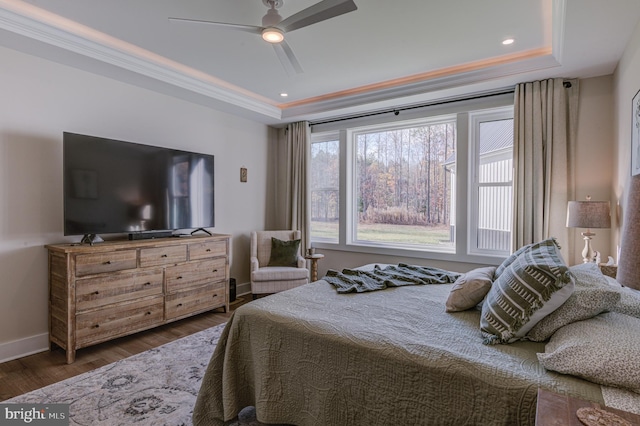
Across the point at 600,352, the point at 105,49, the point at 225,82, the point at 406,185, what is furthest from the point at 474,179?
the point at 105,49

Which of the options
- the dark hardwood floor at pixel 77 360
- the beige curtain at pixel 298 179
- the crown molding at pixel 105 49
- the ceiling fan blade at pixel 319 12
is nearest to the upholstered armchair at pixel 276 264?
the beige curtain at pixel 298 179

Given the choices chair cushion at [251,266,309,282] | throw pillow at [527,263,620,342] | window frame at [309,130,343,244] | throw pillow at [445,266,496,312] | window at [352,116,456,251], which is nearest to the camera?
throw pillow at [527,263,620,342]

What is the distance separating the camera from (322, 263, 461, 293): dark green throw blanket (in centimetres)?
238

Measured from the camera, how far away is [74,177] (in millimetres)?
2850

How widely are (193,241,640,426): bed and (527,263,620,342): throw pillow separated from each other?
2.7 inches

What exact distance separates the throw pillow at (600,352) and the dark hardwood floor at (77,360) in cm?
308

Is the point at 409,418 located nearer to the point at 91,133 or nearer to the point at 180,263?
the point at 180,263

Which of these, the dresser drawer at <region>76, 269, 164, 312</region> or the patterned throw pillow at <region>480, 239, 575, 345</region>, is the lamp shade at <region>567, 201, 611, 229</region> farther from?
the dresser drawer at <region>76, 269, 164, 312</region>

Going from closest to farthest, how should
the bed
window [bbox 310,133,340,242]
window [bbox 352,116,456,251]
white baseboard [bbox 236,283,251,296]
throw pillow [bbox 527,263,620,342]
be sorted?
the bed
throw pillow [bbox 527,263,620,342]
window [bbox 352,116,456,251]
white baseboard [bbox 236,283,251,296]
window [bbox 310,133,340,242]

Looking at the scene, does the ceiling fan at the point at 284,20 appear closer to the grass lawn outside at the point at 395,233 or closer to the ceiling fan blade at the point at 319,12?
the ceiling fan blade at the point at 319,12

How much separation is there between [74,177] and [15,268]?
36.3 inches

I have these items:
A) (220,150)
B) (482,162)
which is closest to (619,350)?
(482,162)

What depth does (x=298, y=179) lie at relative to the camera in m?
5.04

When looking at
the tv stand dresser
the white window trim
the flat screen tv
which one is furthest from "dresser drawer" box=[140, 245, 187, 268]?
the white window trim
